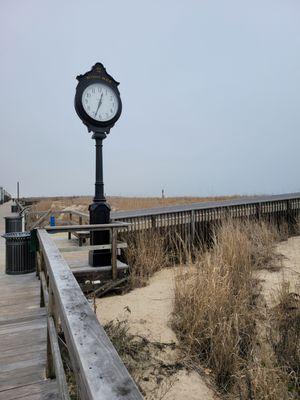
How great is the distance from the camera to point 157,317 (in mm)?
4492

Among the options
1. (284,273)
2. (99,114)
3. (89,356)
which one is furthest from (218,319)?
(99,114)

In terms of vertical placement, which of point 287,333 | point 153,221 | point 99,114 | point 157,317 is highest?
point 99,114

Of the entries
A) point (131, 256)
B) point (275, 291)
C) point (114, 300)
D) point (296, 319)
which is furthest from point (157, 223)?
point (296, 319)

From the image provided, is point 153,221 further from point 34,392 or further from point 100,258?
point 34,392

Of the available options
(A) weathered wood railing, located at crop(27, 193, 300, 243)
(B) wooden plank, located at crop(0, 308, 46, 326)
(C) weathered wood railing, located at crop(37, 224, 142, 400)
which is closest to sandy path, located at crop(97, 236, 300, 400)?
(B) wooden plank, located at crop(0, 308, 46, 326)

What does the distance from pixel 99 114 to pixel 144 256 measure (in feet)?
9.31

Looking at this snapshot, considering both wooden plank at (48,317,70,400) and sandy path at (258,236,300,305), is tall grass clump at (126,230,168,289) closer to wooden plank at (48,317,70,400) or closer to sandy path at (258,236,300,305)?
sandy path at (258,236,300,305)

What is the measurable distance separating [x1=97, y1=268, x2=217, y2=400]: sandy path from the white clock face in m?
3.10

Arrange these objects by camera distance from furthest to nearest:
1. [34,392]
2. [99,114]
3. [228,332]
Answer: [99,114] → [228,332] → [34,392]

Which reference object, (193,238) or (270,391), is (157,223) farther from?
(270,391)

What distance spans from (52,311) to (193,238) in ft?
19.0

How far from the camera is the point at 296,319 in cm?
385

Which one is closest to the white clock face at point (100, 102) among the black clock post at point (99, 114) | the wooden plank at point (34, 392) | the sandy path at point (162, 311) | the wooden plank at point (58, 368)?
the black clock post at point (99, 114)

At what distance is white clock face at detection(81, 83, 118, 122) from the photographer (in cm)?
550
